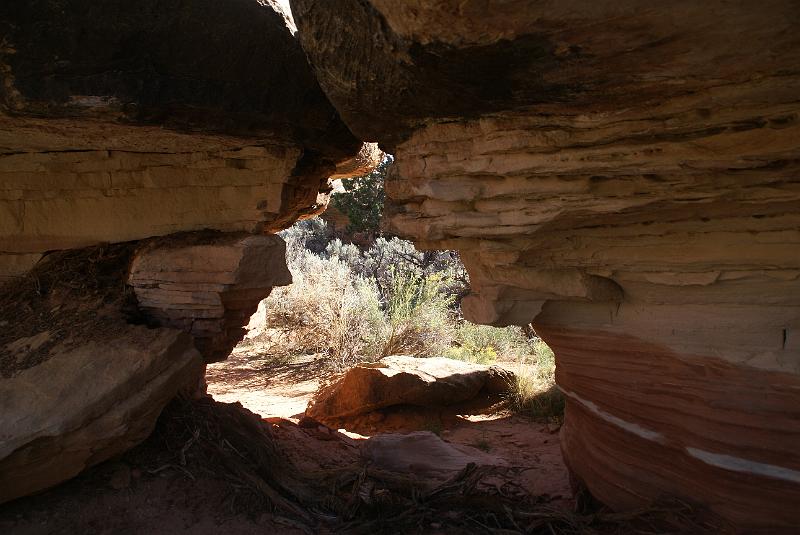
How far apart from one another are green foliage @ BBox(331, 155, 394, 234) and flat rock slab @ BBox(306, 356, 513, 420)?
28.1 ft

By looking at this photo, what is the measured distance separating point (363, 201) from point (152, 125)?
39.5 ft

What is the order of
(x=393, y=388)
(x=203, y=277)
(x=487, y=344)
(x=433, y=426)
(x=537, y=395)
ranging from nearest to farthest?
(x=203, y=277)
(x=433, y=426)
(x=393, y=388)
(x=537, y=395)
(x=487, y=344)

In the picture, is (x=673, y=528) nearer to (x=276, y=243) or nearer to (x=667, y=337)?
(x=667, y=337)

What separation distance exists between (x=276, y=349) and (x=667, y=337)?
23.9ft

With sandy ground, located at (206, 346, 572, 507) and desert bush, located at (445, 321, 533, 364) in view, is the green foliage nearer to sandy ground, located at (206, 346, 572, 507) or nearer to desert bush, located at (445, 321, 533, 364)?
desert bush, located at (445, 321, 533, 364)

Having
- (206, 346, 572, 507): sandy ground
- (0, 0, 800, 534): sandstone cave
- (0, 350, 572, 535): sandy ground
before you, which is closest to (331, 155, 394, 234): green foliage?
(206, 346, 572, 507): sandy ground

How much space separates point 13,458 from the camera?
3.12m

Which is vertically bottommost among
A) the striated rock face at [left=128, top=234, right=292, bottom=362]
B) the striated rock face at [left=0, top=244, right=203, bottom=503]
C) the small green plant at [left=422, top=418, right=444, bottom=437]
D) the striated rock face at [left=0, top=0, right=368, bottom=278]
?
the small green plant at [left=422, top=418, right=444, bottom=437]

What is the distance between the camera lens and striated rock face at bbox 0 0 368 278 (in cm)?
313

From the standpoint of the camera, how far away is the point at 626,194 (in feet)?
9.46

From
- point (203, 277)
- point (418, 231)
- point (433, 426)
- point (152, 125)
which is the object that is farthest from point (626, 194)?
point (433, 426)

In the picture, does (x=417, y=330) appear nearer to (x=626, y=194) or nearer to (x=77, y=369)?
(x=77, y=369)

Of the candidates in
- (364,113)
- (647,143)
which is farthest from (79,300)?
(647,143)

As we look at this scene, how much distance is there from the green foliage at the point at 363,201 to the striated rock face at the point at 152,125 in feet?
34.4
